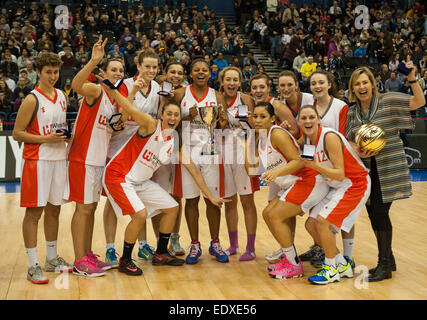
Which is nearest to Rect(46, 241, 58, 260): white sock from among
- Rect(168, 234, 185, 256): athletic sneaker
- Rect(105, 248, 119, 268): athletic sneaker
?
Rect(105, 248, 119, 268): athletic sneaker

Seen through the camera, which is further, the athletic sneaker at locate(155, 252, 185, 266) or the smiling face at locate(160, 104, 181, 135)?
the athletic sneaker at locate(155, 252, 185, 266)

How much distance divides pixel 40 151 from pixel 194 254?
175 cm

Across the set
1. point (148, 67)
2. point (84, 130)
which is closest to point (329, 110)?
point (148, 67)

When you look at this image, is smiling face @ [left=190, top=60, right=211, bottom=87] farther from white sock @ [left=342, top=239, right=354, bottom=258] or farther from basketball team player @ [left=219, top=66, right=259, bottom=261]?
white sock @ [left=342, top=239, right=354, bottom=258]

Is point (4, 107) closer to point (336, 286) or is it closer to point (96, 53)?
point (96, 53)

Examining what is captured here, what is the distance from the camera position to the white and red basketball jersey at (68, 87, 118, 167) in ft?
14.5

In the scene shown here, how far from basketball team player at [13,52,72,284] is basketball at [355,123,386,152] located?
2.44 meters

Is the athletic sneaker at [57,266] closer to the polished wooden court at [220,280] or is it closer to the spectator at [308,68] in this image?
the polished wooden court at [220,280]

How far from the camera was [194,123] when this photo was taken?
4840mm

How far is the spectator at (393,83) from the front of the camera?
13867mm

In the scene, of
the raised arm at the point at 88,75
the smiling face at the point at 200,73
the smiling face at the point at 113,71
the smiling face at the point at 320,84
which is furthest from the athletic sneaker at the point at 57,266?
the smiling face at the point at 320,84

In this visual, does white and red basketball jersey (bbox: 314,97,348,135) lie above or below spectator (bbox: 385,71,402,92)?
below

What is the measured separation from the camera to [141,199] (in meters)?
4.54

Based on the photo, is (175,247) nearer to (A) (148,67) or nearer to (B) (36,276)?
(B) (36,276)
